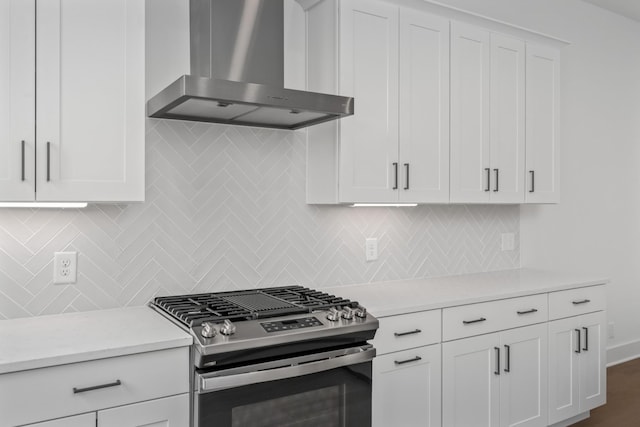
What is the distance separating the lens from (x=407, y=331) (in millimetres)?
2516

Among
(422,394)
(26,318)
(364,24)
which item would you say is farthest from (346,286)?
(26,318)

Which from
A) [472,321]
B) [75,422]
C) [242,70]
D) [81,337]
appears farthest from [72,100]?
[472,321]

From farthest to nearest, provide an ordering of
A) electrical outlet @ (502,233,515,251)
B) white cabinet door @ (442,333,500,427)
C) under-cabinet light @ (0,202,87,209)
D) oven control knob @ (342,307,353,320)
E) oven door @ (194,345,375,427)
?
electrical outlet @ (502,233,515,251)
white cabinet door @ (442,333,500,427)
oven control knob @ (342,307,353,320)
under-cabinet light @ (0,202,87,209)
oven door @ (194,345,375,427)

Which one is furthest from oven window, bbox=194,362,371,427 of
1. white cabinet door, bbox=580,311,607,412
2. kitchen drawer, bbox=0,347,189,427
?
white cabinet door, bbox=580,311,607,412

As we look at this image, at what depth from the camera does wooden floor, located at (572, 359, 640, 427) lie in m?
3.48

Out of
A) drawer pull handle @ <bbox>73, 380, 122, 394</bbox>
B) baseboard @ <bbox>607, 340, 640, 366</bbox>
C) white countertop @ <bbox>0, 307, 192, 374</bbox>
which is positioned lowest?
baseboard @ <bbox>607, 340, 640, 366</bbox>

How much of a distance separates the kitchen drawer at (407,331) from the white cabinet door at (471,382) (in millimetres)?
124

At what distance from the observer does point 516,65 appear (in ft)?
11.0

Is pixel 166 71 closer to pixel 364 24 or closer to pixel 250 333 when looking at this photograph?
pixel 364 24

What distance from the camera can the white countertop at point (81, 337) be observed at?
5.62 ft

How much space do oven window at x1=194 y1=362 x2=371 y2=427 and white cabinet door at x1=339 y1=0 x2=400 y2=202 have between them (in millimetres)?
867

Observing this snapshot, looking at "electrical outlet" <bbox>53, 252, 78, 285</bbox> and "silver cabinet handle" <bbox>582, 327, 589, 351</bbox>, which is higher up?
Answer: "electrical outlet" <bbox>53, 252, 78, 285</bbox>

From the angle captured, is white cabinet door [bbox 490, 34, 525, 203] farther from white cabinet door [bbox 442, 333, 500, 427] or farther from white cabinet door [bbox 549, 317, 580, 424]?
white cabinet door [bbox 442, 333, 500, 427]

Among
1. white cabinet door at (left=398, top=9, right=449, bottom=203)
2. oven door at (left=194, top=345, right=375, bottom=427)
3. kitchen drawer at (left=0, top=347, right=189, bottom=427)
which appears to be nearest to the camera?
kitchen drawer at (left=0, top=347, right=189, bottom=427)
